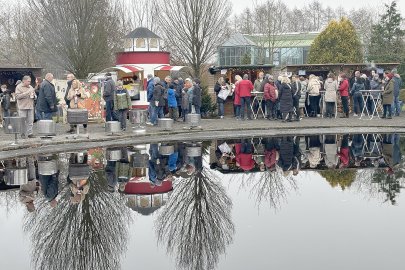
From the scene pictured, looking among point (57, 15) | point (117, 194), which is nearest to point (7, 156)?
point (117, 194)

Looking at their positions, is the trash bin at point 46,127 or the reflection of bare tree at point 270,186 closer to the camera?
the reflection of bare tree at point 270,186

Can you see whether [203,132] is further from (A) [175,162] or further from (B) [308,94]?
(B) [308,94]

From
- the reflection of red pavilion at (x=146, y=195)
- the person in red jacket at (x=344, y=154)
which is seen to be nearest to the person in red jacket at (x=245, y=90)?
the person in red jacket at (x=344, y=154)

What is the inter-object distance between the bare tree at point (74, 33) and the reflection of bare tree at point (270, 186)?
2618 cm

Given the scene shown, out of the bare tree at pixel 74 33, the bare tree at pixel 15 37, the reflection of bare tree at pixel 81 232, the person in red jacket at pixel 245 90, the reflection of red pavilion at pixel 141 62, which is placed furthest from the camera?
the bare tree at pixel 15 37

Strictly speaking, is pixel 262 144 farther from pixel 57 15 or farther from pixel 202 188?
pixel 57 15

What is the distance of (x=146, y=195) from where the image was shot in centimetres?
1074

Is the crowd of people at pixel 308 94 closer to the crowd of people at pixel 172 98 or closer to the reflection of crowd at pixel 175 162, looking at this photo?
the crowd of people at pixel 172 98

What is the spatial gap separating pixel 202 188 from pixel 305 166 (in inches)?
136

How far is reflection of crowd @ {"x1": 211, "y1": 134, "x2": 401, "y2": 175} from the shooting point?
13.9 meters

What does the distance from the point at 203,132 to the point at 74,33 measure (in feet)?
63.5

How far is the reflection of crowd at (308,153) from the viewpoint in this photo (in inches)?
549

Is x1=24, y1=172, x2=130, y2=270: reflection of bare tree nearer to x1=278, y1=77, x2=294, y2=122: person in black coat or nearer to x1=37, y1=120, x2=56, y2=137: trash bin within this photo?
x1=37, y1=120, x2=56, y2=137: trash bin

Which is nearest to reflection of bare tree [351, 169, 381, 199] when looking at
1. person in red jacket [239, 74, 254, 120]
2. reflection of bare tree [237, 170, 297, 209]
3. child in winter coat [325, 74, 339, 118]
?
reflection of bare tree [237, 170, 297, 209]
